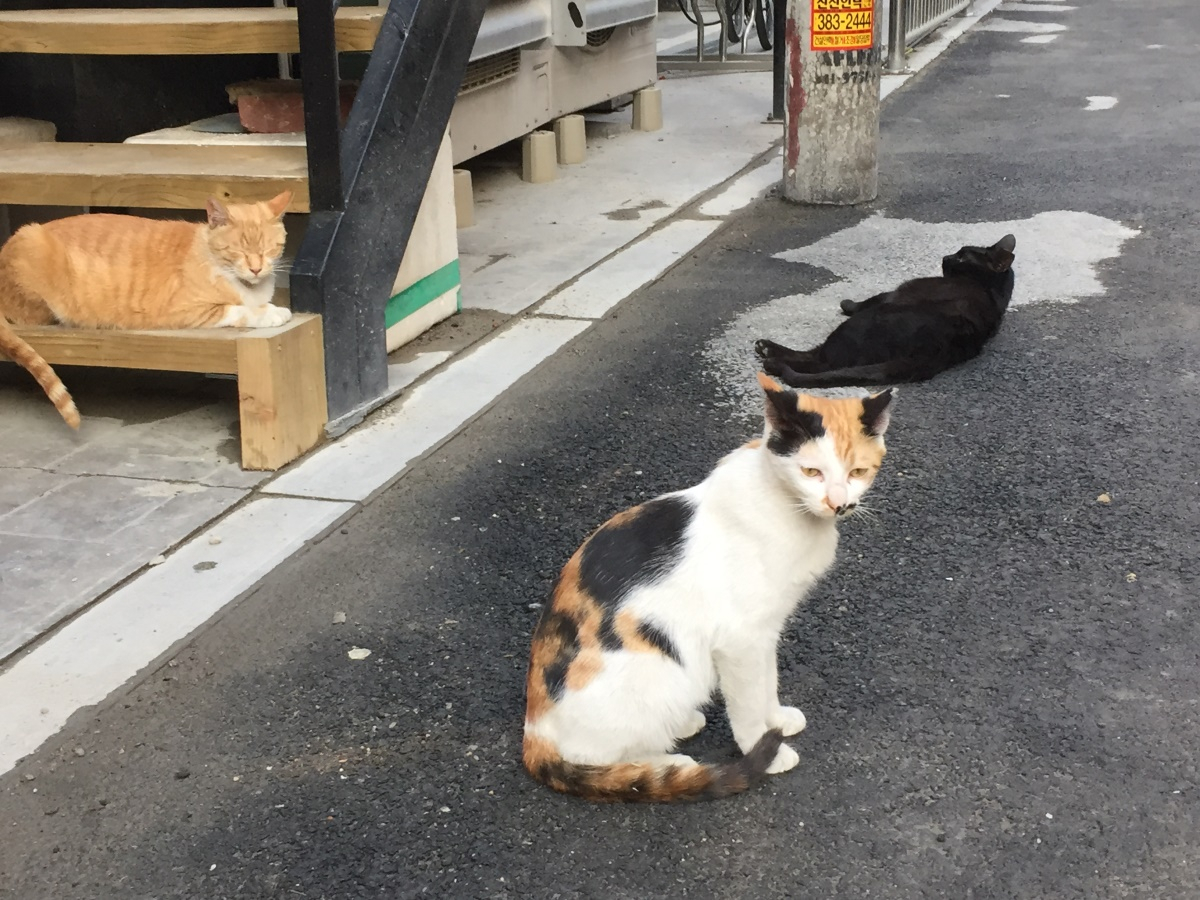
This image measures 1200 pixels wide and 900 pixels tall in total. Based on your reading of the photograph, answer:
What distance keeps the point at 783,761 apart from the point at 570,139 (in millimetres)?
6771

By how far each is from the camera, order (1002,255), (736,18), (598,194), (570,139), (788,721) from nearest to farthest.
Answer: (788,721) → (1002,255) → (598,194) → (570,139) → (736,18)

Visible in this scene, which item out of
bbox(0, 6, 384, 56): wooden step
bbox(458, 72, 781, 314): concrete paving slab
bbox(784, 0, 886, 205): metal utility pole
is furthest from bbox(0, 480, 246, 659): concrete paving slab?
bbox(784, 0, 886, 205): metal utility pole

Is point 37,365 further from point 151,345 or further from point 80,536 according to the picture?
point 80,536

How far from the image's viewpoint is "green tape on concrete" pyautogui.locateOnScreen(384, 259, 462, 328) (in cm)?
518

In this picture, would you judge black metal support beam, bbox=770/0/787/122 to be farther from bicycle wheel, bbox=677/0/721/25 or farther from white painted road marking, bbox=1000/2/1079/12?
white painted road marking, bbox=1000/2/1079/12

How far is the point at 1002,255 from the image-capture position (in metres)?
5.27

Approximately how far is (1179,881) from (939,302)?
3.05 meters

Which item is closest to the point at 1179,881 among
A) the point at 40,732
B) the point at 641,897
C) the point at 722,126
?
the point at 641,897

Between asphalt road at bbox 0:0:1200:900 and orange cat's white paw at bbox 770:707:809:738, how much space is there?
0.12 ft

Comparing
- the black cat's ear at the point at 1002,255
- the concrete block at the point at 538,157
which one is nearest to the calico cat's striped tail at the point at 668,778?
the black cat's ear at the point at 1002,255

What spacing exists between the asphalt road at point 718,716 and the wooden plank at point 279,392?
42 centimetres

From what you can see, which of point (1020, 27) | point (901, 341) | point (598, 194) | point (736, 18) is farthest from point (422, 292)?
point (1020, 27)

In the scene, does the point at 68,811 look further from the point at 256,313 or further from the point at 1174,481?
the point at 1174,481

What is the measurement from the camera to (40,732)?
2.86m
